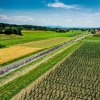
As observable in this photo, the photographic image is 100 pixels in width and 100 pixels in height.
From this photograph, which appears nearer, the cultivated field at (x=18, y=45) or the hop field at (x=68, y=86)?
the hop field at (x=68, y=86)

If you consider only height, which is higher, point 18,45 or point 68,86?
point 68,86

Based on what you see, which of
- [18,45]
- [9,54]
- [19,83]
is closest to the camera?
[19,83]

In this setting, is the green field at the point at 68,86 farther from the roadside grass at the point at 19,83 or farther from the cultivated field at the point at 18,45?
the cultivated field at the point at 18,45

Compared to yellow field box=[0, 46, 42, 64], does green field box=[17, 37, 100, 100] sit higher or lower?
higher

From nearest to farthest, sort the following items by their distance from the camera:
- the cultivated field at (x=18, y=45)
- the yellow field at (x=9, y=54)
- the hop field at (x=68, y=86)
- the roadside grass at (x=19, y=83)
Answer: the hop field at (x=68, y=86), the roadside grass at (x=19, y=83), the yellow field at (x=9, y=54), the cultivated field at (x=18, y=45)

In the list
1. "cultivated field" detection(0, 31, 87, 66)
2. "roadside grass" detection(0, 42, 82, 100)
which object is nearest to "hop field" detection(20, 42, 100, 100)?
"roadside grass" detection(0, 42, 82, 100)

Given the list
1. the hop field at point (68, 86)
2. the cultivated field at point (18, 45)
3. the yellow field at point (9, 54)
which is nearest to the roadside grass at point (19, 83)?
the hop field at point (68, 86)

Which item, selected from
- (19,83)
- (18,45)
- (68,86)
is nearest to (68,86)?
(68,86)

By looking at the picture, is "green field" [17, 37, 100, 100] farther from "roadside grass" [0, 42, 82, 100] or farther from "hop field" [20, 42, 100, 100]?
"roadside grass" [0, 42, 82, 100]

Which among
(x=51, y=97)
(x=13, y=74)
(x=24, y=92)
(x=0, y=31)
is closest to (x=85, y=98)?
(x=51, y=97)

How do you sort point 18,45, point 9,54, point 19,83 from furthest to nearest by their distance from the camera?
point 18,45 < point 9,54 < point 19,83

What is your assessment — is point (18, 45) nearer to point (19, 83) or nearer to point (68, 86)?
point (19, 83)
